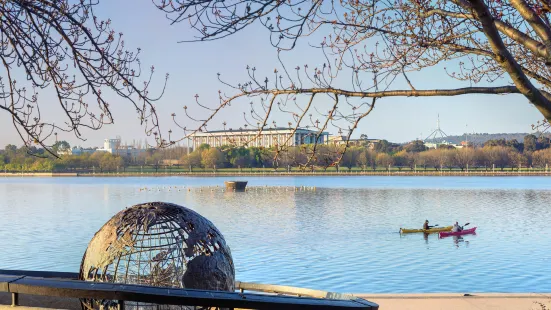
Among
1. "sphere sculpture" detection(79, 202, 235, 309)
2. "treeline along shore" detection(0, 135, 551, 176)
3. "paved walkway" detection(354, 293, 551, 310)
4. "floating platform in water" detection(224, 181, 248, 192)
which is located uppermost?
"treeline along shore" detection(0, 135, 551, 176)

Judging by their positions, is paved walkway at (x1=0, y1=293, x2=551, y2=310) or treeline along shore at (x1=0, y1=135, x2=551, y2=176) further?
treeline along shore at (x1=0, y1=135, x2=551, y2=176)

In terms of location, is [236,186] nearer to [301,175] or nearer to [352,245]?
[352,245]

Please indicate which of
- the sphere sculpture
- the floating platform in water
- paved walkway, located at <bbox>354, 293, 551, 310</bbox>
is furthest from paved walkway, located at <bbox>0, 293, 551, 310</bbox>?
the floating platform in water

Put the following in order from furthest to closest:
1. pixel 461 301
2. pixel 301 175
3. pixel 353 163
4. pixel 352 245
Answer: pixel 353 163
pixel 301 175
pixel 352 245
pixel 461 301

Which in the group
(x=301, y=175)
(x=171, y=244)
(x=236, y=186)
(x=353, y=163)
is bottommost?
(x=236, y=186)

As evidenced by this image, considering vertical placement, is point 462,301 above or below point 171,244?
below

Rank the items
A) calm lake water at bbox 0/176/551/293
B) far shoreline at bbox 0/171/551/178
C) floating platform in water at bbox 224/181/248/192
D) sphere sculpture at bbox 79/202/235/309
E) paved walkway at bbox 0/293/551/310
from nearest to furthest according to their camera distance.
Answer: sphere sculpture at bbox 79/202/235/309 → paved walkway at bbox 0/293/551/310 → calm lake water at bbox 0/176/551/293 → floating platform in water at bbox 224/181/248/192 → far shoreline at bbox 0/171/551/178

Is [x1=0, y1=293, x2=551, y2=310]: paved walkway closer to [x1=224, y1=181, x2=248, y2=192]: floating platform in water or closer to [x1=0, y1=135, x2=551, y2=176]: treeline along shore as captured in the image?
[x1=224, y1=181, x2=248, y2=192]: floating platform in water

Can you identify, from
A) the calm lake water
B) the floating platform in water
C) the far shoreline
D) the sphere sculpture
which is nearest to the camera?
the sphere sculpture

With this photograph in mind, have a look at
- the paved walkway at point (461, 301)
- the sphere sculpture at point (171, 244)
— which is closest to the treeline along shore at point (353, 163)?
the paved walkway at point (461, 301)

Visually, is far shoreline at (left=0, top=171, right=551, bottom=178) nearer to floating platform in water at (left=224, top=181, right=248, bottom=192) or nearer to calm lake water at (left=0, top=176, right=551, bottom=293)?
floating platform in water at (left=224, top=181, right=248, bottom=192)

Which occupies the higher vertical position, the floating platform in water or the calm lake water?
the floating platform in water

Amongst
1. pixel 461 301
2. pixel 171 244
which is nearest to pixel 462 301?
pixel 461 301

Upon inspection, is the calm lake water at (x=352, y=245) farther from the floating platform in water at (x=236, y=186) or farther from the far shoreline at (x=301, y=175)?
the far shoreline at (x=301, y=175)
